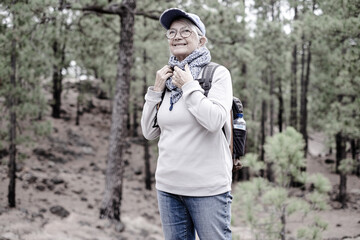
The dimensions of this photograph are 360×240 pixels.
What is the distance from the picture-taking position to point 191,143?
171 cm

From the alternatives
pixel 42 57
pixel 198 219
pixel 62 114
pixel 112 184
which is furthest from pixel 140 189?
pixel 198 219

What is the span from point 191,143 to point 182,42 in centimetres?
61

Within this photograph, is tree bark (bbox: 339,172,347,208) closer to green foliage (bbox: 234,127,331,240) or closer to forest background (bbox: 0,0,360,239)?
forest background (bbox: 0,0,360,239)

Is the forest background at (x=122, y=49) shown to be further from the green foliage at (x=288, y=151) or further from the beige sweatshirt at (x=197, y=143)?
the beige sweatshirt at (x=197, y=143)

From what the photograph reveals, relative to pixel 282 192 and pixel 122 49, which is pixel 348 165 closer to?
pixel 282 192

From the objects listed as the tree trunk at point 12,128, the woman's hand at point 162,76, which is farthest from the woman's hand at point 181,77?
the tree trunk at point 12,128

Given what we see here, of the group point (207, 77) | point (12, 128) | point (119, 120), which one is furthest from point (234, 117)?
point (12, 128)

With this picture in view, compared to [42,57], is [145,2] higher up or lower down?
higher up

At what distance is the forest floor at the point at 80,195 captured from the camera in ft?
22.3

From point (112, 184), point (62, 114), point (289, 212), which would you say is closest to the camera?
point (289, 212)

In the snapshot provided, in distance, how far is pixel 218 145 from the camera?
1741 millimetres

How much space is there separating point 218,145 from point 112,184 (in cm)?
648

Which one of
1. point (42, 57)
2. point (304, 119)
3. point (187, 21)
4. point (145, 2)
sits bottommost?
point (304, 119)

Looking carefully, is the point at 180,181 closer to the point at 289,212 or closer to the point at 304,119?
the point at 289,212
